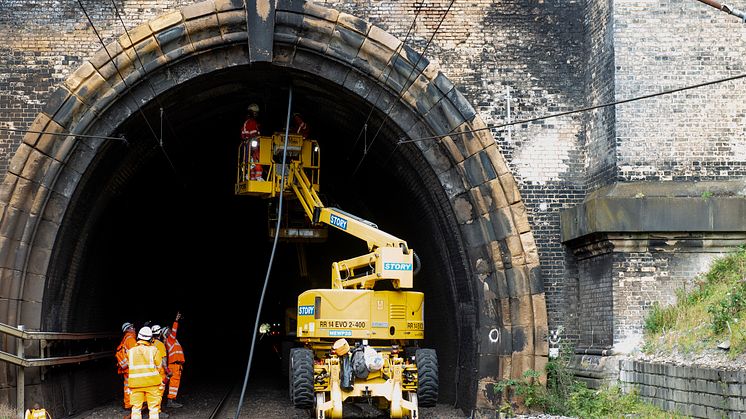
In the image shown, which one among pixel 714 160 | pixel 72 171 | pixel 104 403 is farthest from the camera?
pixel 104 403

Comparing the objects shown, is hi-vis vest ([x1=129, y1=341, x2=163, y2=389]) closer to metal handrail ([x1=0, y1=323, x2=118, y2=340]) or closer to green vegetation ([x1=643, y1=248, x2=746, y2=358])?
metal handrail ([x1=0, y1=323, x2=118, y2=340])

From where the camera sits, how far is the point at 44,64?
49.0 feet

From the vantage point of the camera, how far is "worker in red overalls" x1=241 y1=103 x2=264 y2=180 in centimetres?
1759

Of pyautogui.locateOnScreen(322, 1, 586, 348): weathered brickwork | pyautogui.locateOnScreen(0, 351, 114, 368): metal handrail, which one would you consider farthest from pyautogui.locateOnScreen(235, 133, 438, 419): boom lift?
pyautogui.locateOnScreen(0, 351, 114, 368): metal handrail

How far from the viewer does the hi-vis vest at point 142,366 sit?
500 inches

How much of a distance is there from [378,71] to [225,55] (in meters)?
2.48

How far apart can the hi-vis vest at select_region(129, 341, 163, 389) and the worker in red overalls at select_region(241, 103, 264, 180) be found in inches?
211

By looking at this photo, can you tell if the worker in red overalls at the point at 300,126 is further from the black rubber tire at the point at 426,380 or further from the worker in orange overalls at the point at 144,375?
the worker in orange overalls at the point at 144,375

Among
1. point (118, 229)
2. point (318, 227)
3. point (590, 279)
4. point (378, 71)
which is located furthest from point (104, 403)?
point (590, 279)

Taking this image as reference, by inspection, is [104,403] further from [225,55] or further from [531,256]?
[531,256]

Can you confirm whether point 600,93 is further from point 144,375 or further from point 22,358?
point 22,358

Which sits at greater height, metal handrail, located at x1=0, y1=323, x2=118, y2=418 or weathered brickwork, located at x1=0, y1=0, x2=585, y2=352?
weathered brickwork, located at x1=0, y1=0, x2=585, y2=352

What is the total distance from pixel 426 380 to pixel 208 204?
13.6m

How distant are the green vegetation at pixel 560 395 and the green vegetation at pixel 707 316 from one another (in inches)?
34.9
